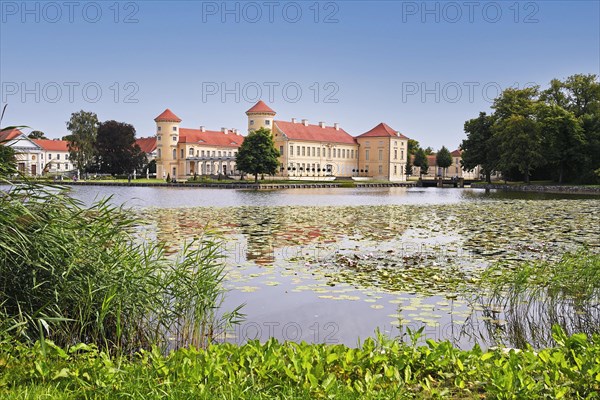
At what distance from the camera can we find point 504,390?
288 cm

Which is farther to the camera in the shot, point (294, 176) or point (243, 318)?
point (294, 176)

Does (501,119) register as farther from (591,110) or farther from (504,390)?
(504,390)

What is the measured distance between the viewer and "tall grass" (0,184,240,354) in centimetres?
407

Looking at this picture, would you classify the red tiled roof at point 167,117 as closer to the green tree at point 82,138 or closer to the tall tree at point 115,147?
the tall tree at point 115,147

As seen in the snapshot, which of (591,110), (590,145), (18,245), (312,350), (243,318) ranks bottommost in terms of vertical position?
(243,318)

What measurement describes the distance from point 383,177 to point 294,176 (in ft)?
54.7

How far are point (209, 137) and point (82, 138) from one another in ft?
68.1

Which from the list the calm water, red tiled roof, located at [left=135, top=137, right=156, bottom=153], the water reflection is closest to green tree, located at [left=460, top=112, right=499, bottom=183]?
the calm water

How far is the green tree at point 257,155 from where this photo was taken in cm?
5884

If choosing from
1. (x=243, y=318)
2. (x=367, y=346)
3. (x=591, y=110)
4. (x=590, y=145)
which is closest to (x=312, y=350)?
(x=367, y=346)

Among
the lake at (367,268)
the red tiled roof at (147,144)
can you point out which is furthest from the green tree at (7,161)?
the red tiled roof at (147,144)

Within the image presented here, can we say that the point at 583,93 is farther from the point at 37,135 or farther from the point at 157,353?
the point at 37,135

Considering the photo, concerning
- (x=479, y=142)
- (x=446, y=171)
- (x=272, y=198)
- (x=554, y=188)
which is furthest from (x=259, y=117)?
(x=446, y=171)

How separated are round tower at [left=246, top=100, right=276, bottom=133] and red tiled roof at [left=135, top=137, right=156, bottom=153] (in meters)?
30.0
